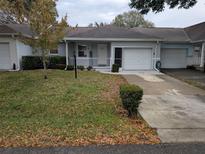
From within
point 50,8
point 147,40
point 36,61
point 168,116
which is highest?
point 50,8

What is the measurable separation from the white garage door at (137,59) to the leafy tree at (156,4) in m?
3.51

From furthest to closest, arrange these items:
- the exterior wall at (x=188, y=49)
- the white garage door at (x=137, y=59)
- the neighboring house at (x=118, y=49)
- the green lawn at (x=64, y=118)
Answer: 1. the exterior wall at (x=188, y=49)
2. the white garage door at (x=137, y=59)
3. the neighboring house at (x=118, y=49)
4. the green lawn at (x=64, y=118)

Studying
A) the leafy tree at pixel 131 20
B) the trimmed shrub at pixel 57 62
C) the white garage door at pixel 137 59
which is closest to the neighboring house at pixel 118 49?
the white garage door at pixel 137 59

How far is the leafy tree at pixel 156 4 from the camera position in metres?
18.6

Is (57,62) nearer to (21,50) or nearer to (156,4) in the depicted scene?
(21,50)

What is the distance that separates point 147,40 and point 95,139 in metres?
15.4

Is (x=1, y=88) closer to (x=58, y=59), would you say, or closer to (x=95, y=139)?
(x=95, y=139)

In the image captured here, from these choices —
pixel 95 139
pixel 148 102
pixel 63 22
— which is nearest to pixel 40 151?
pixel 95 139

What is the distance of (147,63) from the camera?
66.8ft

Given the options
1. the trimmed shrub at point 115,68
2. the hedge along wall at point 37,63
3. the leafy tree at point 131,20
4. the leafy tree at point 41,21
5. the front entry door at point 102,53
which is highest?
the leafy tree at point 131,20

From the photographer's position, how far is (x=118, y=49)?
20.5m

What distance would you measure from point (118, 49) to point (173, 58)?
6.13 meters

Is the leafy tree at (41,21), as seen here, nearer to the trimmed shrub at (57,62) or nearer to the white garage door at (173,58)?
the trimmed shrub at (57,62)

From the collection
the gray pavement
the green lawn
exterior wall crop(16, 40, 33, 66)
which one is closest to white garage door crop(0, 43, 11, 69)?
exterior wall crop(16, 40, 33, 66)
